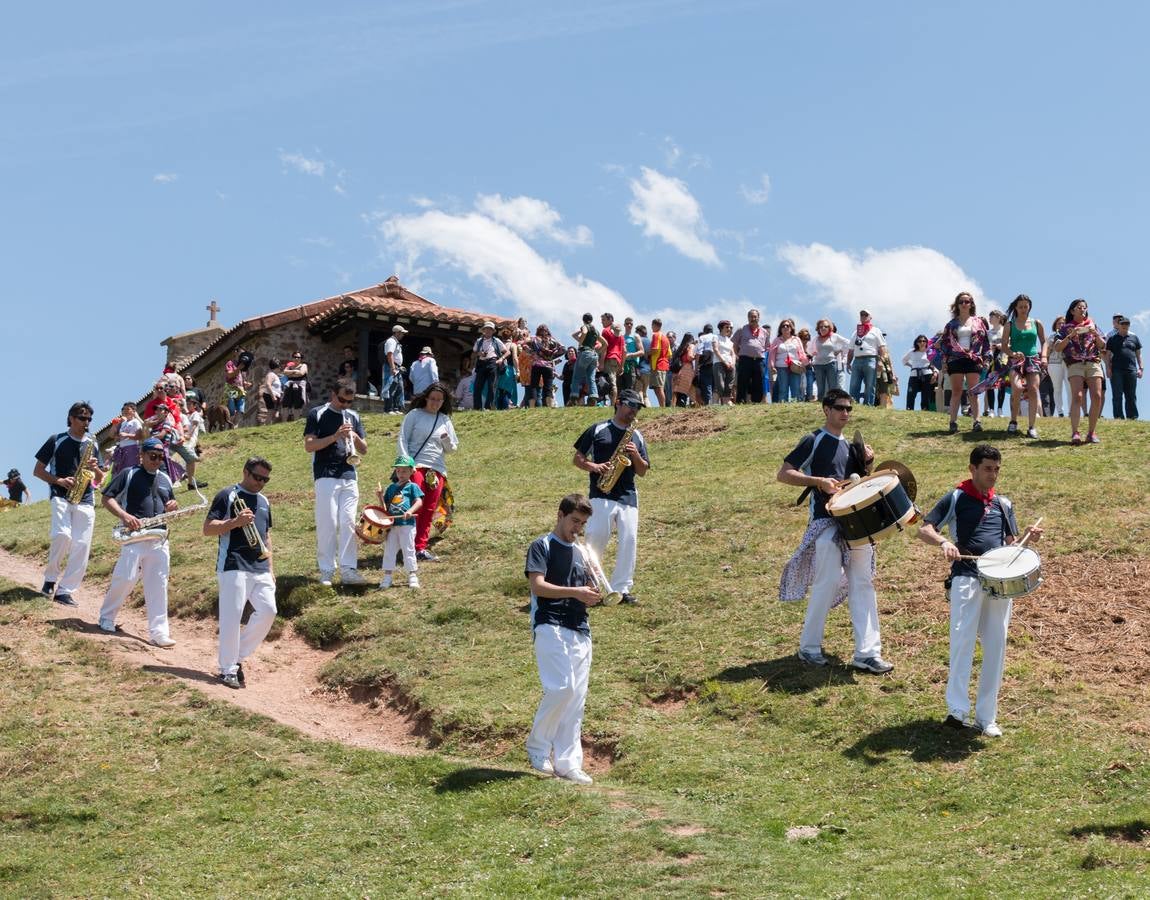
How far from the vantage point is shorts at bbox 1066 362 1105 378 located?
1905 cm

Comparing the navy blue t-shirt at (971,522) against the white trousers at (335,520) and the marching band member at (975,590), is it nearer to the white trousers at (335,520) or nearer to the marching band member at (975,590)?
the marching band member at (975,590)

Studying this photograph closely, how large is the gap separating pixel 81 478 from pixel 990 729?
10058 mm

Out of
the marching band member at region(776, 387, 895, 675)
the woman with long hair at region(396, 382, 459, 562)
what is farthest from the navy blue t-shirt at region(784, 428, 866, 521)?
the woman with long hair at region(396, 382, 459, 562)

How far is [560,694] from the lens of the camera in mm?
10297

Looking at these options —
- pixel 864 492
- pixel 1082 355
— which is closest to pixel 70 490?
pixel 864 492

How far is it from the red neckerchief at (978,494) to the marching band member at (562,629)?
123 inches

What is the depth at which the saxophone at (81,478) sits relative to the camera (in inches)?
624

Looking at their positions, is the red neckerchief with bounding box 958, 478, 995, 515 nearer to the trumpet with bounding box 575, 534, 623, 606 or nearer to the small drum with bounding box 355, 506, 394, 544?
the trumpet with bounding box 575, 534, 623, 606

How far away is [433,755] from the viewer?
11.4 m

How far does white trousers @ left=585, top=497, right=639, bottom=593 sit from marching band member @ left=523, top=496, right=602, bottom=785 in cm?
380

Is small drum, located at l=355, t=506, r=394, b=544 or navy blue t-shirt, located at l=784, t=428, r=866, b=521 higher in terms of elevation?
navy blue t-shirt, located at l=784, t=428, r=866, b=521

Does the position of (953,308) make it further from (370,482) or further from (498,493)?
(370,482)

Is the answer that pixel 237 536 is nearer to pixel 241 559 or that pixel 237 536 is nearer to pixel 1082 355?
pixel 241 559

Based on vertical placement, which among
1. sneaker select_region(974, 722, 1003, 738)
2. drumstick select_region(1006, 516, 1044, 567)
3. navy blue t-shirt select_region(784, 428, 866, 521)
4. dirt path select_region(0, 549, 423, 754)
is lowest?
dirt path select_region(0, 549, 423, 754)
